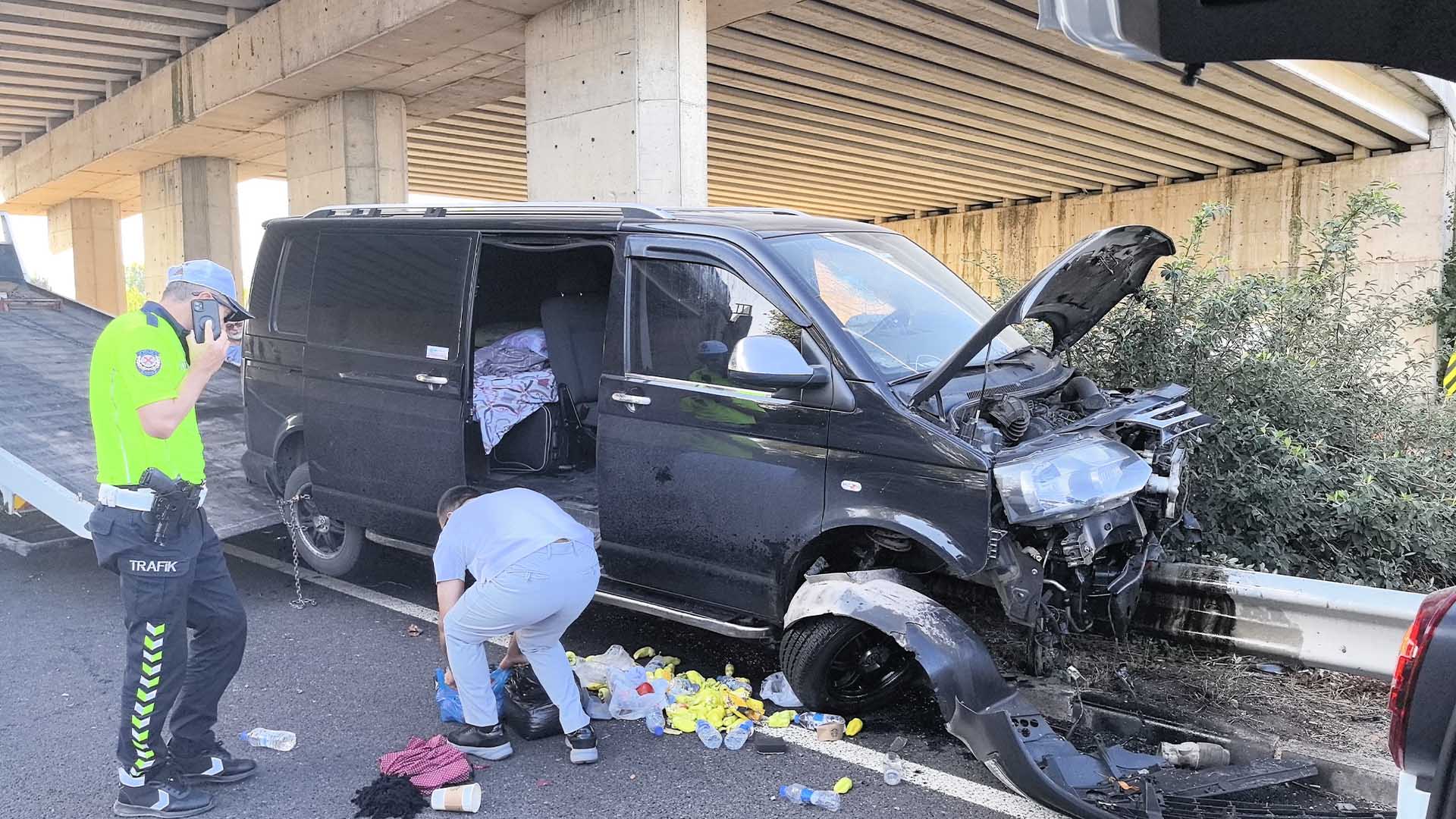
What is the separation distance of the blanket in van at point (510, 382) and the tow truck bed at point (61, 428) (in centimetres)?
176

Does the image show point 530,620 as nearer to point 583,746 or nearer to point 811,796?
point 583,746

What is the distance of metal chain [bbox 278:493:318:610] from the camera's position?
5945 mm

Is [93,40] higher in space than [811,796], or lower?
higher

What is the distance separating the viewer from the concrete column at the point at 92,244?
2441 cm

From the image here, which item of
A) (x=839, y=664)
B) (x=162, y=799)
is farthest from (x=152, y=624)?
(x=839, y=664)

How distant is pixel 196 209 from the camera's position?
1769cm

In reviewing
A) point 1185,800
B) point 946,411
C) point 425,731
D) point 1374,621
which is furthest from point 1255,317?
point 425,731

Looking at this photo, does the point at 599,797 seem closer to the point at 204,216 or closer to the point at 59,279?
the point at 204,216

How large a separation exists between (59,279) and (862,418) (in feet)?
93.2

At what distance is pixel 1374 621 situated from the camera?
154 inches

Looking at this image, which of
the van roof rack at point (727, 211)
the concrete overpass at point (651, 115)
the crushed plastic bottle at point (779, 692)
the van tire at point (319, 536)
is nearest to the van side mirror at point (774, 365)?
the van roof rack at point (727, 211)

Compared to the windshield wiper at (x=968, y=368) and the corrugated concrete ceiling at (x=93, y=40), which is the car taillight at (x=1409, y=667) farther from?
the corrugated concrete ceiling at (x=93, y=40)

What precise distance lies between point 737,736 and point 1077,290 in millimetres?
2366

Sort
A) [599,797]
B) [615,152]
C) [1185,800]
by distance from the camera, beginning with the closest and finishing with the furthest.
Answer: [1185,800], [599,797], [615,152]
